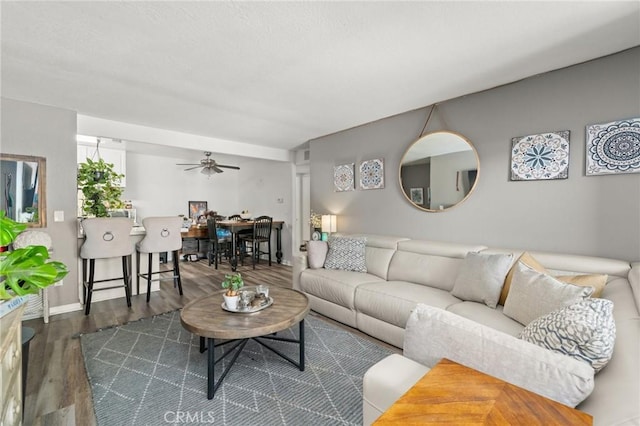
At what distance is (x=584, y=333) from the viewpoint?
1.03 metres

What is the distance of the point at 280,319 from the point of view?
1.99 metres

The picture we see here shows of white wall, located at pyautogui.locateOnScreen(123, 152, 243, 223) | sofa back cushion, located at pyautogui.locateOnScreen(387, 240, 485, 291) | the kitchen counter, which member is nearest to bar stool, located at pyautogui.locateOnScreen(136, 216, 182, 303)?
the kitchen counter

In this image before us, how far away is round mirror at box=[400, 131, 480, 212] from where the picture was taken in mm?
2961

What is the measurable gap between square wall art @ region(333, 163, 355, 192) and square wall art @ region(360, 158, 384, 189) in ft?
0.57

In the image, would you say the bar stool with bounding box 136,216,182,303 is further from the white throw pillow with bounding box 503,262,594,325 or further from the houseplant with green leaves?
the white throw pillow with bounding box 503,262,594,325

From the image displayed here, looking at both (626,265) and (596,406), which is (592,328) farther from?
(626,265)

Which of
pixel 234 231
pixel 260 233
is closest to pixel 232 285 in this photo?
pixel 234 231

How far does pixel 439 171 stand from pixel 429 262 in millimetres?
1031

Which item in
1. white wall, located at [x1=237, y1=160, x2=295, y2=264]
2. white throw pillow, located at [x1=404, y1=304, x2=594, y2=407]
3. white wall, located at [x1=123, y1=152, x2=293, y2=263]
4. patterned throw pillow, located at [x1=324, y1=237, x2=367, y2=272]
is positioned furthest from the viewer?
white wall, located at [x1=123, y1=152, x2=293, y2=263]

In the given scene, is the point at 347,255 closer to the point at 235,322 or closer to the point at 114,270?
the point at 235,322

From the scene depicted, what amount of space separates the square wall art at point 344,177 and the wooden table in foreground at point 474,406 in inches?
133

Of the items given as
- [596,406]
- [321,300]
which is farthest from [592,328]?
[321,300]

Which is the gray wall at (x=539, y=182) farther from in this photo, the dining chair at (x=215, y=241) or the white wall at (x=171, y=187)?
the white wall at (x=171, y=187)

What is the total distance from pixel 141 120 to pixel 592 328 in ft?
14.9
